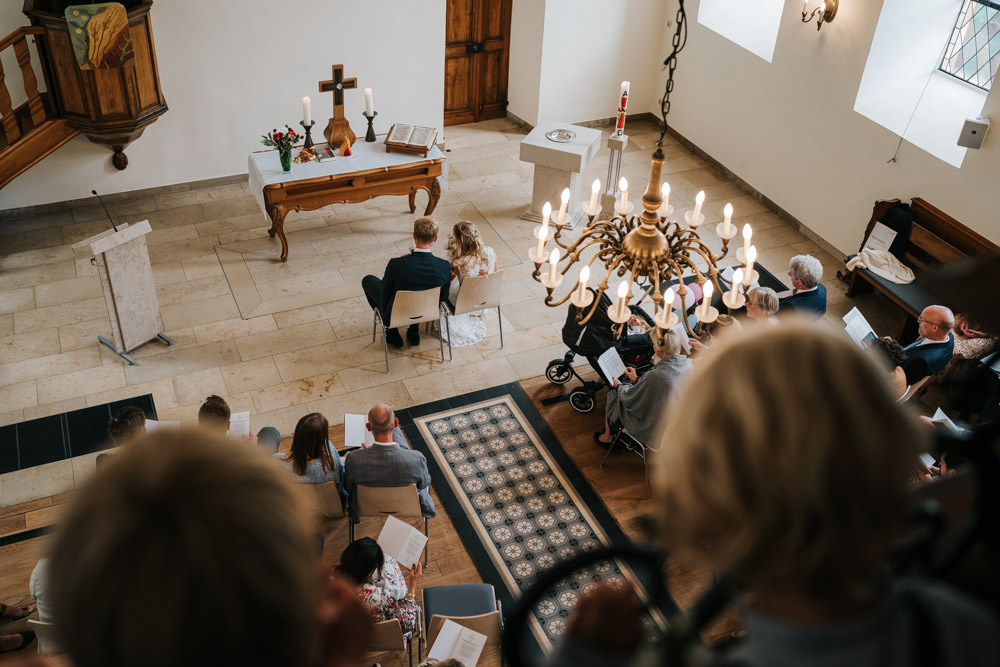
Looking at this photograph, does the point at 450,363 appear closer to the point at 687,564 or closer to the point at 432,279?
the point at 432,279

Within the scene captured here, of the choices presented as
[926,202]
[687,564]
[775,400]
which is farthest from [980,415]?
[775,400]

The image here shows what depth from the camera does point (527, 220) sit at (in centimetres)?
874

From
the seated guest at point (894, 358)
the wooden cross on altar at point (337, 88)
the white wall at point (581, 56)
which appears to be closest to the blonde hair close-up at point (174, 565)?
the seated guest at point (894, 358)

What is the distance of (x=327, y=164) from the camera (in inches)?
307

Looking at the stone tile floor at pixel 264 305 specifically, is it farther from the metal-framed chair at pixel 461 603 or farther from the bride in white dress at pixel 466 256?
the metal-framed chair at pixel 461 603

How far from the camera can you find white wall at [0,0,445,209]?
26.7ft

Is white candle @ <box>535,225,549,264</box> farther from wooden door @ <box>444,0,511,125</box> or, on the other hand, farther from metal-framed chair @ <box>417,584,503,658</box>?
wooden door @ <box>444,0,511,125</box>

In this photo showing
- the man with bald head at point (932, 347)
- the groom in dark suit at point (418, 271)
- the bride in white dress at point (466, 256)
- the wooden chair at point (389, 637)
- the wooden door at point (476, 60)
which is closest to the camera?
the wooden chair at point (389, 637)

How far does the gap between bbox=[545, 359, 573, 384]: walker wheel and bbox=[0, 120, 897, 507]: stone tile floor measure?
0.76 ft

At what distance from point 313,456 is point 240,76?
5.23 m

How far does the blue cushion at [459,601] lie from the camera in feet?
14.1

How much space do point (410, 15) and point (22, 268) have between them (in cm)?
453

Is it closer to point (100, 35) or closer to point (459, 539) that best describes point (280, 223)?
point (100, 35)

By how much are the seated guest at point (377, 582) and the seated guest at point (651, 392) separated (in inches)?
75.4
